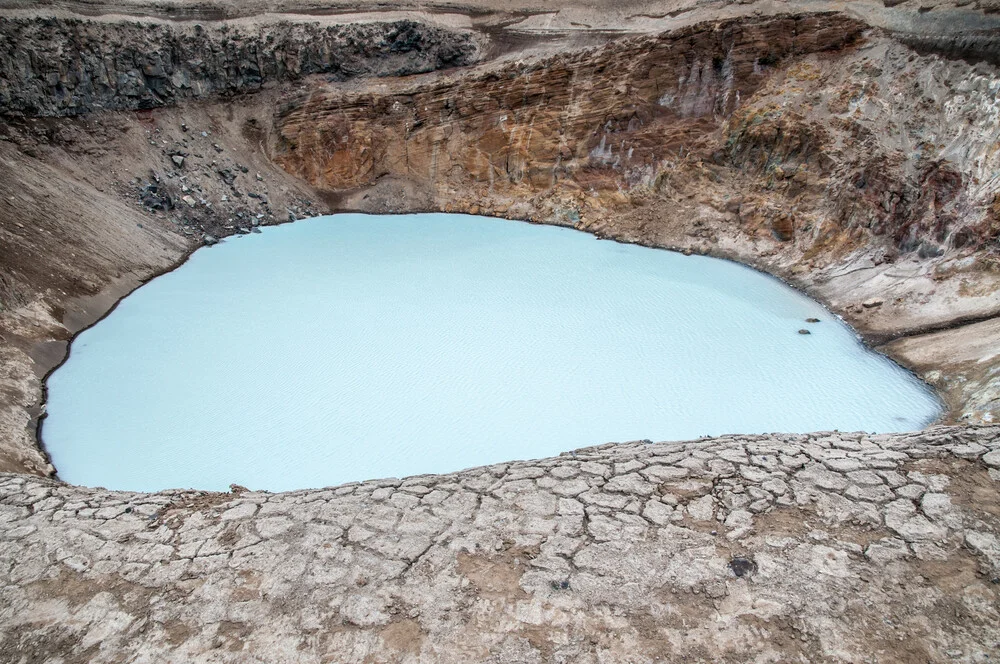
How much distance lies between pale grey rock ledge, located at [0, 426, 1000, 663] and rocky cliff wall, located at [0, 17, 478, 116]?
45.7 feet

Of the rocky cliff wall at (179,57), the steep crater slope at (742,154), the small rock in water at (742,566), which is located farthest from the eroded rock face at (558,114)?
the small rock in water at (742,566)

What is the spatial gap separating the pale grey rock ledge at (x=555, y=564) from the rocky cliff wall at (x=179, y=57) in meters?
13.9

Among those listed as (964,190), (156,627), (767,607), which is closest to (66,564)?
(156,627)

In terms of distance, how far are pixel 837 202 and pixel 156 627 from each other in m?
13.1

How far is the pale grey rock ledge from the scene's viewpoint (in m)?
3.01

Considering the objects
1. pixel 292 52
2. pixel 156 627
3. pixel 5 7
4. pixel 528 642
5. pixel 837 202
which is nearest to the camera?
pixel 528 642

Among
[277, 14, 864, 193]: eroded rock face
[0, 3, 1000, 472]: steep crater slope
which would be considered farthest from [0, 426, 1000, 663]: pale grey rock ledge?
[277, 14, 864, 193]: eroded rock face

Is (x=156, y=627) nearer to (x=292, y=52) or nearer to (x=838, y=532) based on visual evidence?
(x=838, y=532)

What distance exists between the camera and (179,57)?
16.4 metres

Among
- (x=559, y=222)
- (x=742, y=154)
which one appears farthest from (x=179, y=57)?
(x=742, y=154)

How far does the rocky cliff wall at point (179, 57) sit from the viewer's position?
13.6 meters

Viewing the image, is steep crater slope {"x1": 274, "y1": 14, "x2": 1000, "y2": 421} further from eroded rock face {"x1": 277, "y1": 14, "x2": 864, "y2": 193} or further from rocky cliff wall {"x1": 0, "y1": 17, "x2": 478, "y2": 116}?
rocky cliff wall {"x1": 0, "y1": 17, "x2": 478, "y2": 116}

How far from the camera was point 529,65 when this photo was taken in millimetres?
15953

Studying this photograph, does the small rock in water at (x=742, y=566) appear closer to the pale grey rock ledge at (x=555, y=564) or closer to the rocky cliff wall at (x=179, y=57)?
the pale grey rock ledge at (x=555, y=564)
